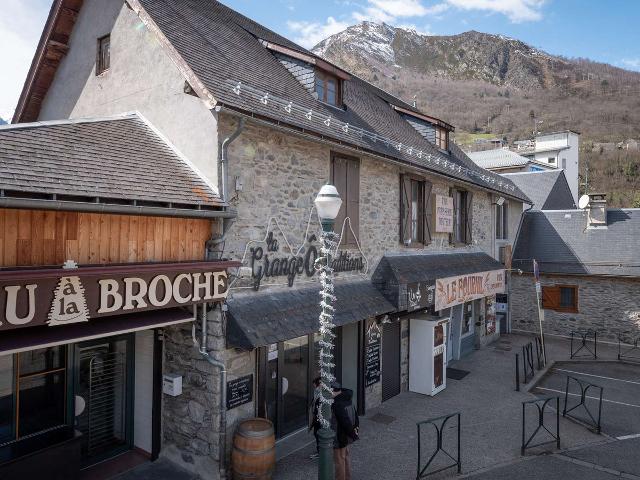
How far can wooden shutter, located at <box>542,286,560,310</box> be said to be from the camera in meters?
18.7

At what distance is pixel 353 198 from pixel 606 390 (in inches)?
347

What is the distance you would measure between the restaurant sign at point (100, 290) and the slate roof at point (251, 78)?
8.46ft

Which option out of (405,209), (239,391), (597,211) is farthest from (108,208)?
(597,211)

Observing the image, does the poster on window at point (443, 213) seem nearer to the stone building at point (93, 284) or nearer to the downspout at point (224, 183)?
the downspout at point (224, 183)

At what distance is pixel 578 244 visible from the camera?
19344 mm

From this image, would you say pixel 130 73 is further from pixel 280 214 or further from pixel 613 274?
pixel 613 274

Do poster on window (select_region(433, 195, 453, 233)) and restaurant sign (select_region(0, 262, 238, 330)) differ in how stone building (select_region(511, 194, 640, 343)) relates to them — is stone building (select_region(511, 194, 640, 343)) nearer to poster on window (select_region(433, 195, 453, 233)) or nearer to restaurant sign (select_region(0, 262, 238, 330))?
poster on window (select_region(433, 195, 453, 233))

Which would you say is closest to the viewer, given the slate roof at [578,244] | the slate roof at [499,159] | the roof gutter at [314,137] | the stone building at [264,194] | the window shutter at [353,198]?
the roof gutter at [314,137]

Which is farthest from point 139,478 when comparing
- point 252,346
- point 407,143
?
point 407,143

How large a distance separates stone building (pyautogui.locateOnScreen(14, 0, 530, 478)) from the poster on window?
0.07 m

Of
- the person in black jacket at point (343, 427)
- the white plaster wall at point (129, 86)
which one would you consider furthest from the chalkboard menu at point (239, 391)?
the white plaster wall at point (129, 86)

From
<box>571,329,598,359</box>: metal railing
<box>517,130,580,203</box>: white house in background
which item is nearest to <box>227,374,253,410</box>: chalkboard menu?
<box>571,329,598,359</box>: metal railing

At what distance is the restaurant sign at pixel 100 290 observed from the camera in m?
4.82

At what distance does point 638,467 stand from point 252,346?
7.04m
